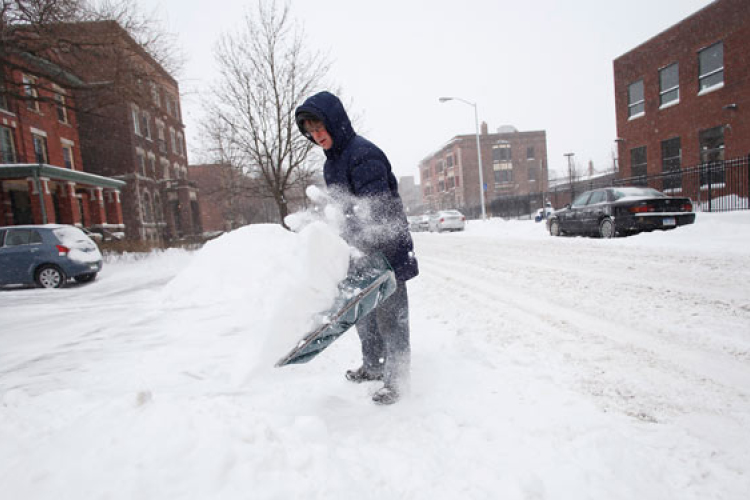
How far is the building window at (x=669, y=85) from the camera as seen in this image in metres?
17.3

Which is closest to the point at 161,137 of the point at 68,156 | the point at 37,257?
the point at 68,156

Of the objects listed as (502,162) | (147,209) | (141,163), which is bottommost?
(147,209)

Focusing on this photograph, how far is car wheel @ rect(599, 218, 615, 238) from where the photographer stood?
10.0 m

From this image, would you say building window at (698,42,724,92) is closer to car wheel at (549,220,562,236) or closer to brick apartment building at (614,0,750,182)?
brick apartment building at (614,0,750,182)

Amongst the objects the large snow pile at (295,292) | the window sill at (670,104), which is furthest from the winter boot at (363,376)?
the window sill at (670,104)

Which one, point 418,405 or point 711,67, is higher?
point 711,67

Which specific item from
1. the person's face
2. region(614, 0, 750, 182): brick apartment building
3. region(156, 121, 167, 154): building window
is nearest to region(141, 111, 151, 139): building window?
region(156, 121, 167, 154): building window

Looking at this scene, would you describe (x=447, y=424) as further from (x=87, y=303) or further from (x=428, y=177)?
(x=428, y=177)

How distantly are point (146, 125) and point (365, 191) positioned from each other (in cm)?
3445

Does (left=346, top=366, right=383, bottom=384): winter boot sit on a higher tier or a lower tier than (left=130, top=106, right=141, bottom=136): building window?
lower

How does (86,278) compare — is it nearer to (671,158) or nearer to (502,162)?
(671,158)

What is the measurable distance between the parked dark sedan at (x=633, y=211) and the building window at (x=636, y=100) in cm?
1222

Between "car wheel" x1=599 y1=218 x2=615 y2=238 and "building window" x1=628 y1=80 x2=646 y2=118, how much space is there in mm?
12971

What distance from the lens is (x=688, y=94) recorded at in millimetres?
16703
